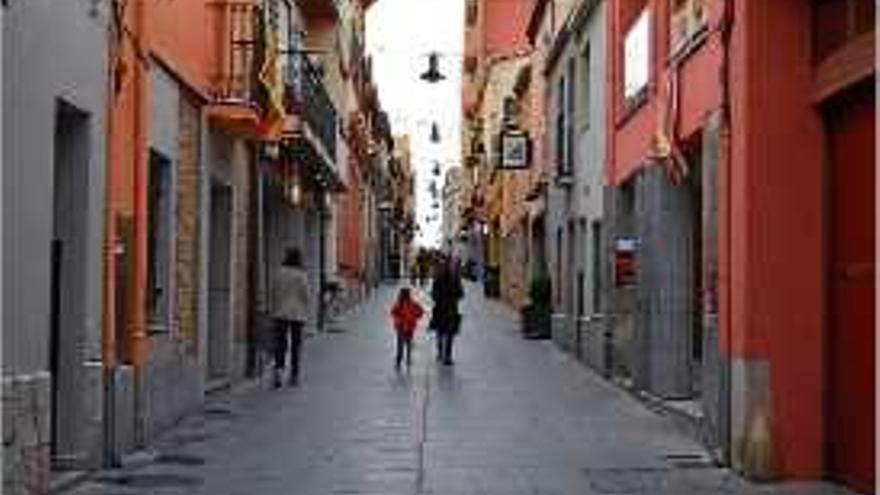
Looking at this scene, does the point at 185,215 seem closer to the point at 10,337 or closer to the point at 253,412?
the point at 253,412

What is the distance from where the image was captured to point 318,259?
41969 millimetres

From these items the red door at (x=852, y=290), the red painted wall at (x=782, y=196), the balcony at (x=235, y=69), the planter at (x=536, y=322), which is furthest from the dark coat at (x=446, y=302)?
the red door at (x=852, y=290)

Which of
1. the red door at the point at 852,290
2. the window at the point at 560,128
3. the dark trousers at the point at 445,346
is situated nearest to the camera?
the red door at the point at 852,290

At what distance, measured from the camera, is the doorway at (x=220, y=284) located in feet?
76.2

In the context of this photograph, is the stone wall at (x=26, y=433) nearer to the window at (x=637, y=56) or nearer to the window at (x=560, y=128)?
the window at (x=637, y=56)

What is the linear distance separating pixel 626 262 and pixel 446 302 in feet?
20.0

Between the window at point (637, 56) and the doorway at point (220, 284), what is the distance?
5018 millimetres

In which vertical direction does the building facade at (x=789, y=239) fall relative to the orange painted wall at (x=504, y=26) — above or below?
below

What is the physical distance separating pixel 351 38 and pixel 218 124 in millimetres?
32503

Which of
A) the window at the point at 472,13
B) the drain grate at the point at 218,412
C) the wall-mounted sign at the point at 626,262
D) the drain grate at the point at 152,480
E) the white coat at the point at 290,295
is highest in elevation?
the window at the point at 472,13

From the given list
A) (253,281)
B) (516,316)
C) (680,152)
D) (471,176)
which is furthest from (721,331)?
(471,176)

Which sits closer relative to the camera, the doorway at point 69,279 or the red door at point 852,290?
the red door at point 852,290

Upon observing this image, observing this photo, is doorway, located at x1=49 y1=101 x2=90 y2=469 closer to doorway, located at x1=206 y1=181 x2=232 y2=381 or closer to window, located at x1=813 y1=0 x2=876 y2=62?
window, located at x1=813 y1=0 x2=876 y2=62

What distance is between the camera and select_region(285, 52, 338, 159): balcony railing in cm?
2923
